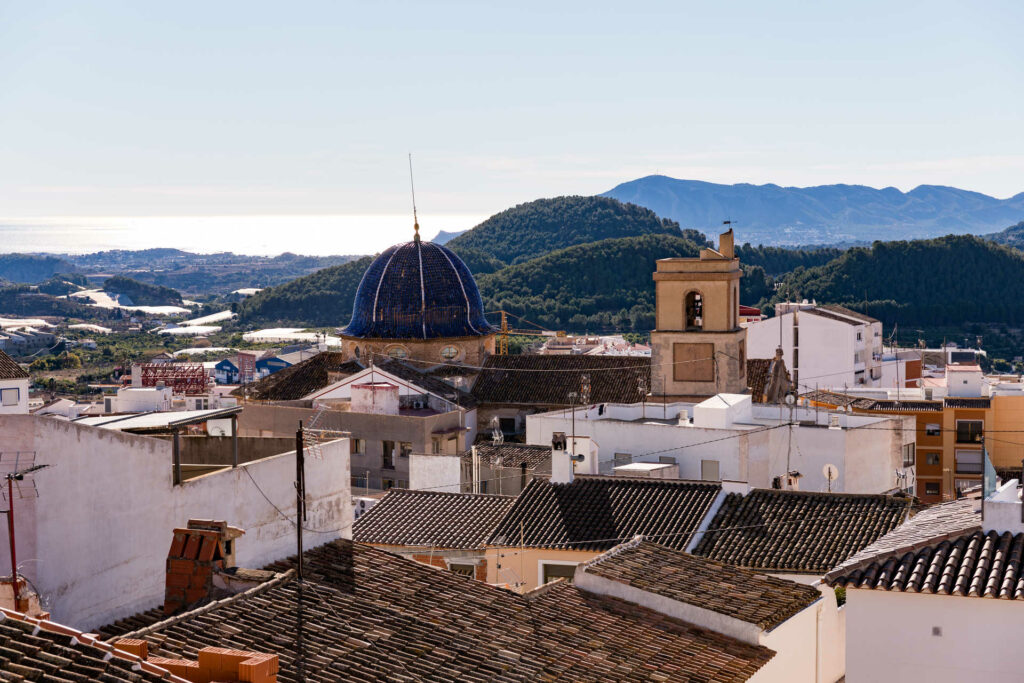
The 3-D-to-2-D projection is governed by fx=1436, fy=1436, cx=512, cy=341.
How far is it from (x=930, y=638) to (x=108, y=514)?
5.48 meters

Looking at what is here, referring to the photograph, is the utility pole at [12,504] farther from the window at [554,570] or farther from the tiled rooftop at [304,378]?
the tiled rooftop at [304,378]

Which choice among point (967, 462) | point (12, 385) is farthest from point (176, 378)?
point (967, 462)

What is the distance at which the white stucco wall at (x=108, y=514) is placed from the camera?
8.04 meters

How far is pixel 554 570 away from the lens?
15.6 m

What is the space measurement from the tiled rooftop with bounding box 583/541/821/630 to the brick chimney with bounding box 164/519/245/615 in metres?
3.64

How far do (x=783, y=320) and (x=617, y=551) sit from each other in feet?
132

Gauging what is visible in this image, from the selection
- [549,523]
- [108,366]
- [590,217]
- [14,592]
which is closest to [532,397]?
[549,523]

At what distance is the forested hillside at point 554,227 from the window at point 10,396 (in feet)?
331

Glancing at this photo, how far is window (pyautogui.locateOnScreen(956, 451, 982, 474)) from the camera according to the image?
3766cm

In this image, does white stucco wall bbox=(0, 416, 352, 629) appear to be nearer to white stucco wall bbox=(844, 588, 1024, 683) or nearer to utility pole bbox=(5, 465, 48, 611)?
utility pole bbox=(5, 465, 48, 611)

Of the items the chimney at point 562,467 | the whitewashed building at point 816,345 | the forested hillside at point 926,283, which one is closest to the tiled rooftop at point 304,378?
the chimney at point 562,467

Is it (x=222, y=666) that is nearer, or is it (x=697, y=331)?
(x=222, y=666)

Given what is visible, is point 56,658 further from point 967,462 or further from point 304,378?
point 967,462

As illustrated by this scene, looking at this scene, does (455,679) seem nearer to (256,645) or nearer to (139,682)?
(256,645)
